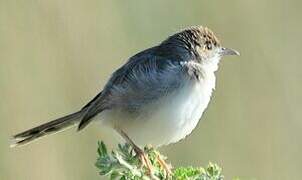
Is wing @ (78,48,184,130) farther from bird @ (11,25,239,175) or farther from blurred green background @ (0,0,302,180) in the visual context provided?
blurred green background @ (0,0,302,180)

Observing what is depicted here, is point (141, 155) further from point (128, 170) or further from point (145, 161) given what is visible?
point (128, 170)

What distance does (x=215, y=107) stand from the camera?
7637mm

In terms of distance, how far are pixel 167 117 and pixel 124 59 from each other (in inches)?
94.3

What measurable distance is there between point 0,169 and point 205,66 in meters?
1.93

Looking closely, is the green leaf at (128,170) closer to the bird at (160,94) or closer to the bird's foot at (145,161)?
the bird's foot at (145,161)

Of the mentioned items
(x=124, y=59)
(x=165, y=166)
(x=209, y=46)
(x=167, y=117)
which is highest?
(x=124, y=59)

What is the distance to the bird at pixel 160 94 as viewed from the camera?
5086 mm

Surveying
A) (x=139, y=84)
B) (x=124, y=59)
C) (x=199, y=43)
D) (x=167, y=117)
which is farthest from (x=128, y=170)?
(x=124, y=59)

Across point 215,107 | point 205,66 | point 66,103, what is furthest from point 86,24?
point 205,66

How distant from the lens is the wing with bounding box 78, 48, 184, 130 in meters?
5.11

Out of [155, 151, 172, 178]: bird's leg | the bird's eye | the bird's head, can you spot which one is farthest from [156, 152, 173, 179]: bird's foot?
the bird's eye

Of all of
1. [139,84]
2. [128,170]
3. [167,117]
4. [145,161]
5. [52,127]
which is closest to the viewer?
[128,170]

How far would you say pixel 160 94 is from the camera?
5098mm

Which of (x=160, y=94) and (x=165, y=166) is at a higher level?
(x=160, y=94)
